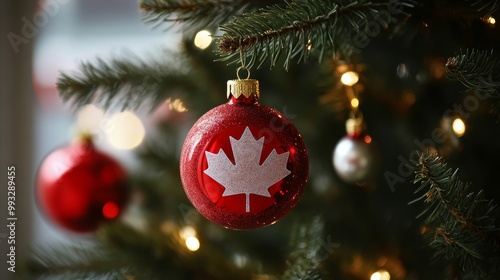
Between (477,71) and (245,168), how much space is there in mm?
227

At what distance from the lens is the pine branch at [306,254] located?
64 centimetres

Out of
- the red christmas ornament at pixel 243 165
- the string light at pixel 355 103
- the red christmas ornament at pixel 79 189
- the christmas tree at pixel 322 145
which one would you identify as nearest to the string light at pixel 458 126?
the christmas tree at pixel 322 145

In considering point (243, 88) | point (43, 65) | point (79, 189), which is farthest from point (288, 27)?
point (43, 65)

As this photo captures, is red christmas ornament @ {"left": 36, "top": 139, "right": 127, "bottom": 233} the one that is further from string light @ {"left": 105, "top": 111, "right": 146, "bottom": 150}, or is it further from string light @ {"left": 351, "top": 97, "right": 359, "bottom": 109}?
string light @ {"left": 351, "top": 97, "right": 359, "bottom": 109}

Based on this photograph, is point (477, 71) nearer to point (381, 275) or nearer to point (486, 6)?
point (486, 6)

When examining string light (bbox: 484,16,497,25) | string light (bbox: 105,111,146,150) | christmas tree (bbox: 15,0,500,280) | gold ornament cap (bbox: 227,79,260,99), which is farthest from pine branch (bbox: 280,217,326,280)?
string light (bbox: 105,111,146,150)

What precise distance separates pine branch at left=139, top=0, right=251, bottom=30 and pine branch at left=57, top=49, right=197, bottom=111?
19 cm

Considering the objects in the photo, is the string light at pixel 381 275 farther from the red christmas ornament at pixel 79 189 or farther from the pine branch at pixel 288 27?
the red christmas ornament at pixel 79 189

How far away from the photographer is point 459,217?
1.69 feet

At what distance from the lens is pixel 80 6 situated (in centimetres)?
171

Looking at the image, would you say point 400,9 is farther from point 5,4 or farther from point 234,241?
point 5,4

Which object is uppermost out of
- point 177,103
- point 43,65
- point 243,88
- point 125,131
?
point 43,65

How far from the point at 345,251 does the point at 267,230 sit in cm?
18

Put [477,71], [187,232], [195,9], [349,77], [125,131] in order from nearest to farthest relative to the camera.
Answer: [477,71], [195,9], [349,77], [187,232], [125,131]
